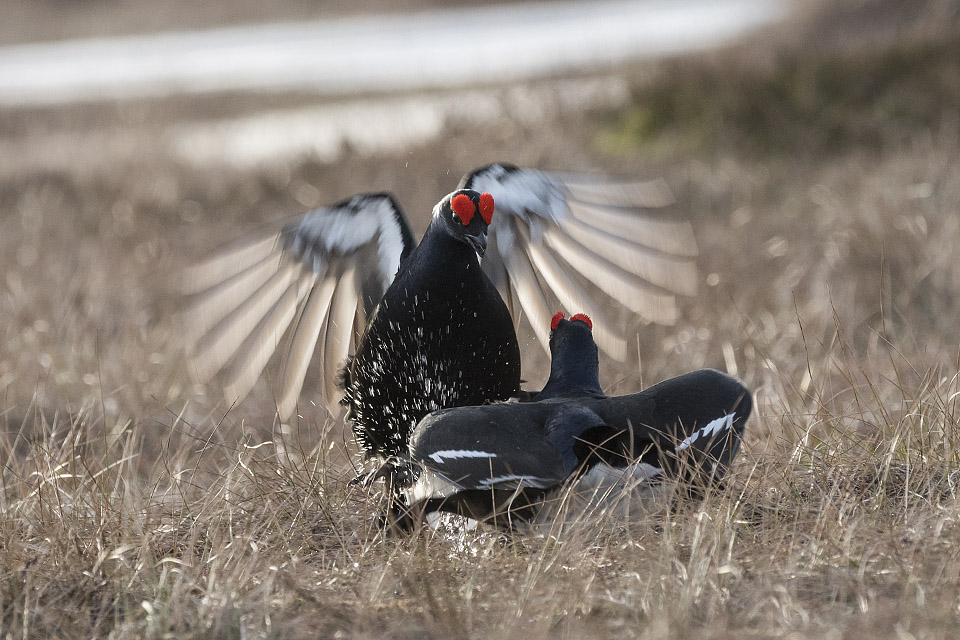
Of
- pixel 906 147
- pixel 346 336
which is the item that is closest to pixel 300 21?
pixel 906 147

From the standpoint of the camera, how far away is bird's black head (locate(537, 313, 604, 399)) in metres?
2.98

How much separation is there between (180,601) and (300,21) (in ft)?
83.5

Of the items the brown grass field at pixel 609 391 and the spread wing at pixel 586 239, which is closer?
the brown grass field at pixel 609 391

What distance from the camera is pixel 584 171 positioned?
5.72 meters

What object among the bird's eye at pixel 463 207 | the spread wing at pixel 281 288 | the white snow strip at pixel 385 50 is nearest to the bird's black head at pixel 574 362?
the bird's eye at pixel 463 207

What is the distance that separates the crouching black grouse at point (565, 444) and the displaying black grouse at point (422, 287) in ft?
1.27

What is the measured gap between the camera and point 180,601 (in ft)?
8.00

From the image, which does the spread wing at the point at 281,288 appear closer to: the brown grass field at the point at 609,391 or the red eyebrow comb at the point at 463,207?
the brown grass field at the point at 609,391

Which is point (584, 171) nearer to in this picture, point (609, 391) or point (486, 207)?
point (609, 391)

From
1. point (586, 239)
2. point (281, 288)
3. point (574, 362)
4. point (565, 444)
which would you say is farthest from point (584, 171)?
point (565, 444)

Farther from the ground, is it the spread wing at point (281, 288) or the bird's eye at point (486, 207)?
the bird's eye at point (486, 207)

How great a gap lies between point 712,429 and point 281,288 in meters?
1.48

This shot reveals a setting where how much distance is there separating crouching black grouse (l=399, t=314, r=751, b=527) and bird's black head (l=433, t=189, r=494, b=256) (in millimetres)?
474

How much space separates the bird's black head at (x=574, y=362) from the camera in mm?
2979
